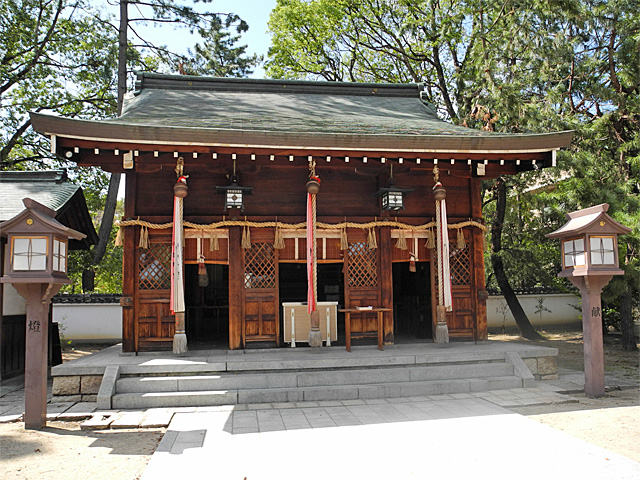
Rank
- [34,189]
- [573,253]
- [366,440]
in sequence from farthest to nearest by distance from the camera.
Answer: [34,189] → [573,253] → [366,440]

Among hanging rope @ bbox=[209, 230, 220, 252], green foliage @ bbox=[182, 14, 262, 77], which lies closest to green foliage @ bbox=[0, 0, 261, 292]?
green foliage @ bbox=[182, 14, 262, 77]

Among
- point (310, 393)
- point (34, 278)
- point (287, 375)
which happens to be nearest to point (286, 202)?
point (287, 375)

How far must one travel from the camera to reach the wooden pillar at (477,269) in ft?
28.7

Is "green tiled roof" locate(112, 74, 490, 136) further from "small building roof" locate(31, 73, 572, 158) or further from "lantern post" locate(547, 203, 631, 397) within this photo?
"lantern post" locate(547, 203, 631, 397)

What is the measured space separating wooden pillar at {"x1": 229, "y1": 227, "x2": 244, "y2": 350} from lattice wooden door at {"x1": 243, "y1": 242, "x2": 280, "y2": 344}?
9cm

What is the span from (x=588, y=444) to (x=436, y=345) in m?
3.82

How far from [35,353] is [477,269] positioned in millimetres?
7187

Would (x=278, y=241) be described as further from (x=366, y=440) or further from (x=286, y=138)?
(x=366, y=440)

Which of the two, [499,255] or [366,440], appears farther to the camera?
[499,255]

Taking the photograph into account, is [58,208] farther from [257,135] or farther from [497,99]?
[497,99]

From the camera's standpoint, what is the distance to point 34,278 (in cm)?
535

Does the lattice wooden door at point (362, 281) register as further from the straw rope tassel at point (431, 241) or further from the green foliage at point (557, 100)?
the green foliage at point (557, 100)

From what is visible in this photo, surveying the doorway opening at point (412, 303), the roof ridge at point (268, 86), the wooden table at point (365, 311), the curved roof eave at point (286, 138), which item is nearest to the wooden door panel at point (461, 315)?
the doorway opening at point (412, 303)

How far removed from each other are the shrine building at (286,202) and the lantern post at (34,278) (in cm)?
205
